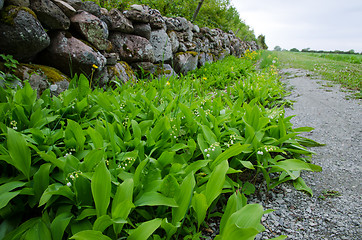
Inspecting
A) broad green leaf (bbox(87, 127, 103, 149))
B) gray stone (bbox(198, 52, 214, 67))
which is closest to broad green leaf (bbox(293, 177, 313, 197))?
broad green leaf (bbox(87, 127, 103, 149))

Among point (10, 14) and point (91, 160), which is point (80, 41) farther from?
point (91, 160)

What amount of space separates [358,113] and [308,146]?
1.80 m

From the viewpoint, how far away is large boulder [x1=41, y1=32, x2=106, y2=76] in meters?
2.98

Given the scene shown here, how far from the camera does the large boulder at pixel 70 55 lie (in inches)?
117

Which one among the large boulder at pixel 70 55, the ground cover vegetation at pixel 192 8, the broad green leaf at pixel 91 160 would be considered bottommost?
the broad green leaf at pixel 91 160

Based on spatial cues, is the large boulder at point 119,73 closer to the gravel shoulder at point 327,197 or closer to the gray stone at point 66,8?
the gray stone at point 66,8

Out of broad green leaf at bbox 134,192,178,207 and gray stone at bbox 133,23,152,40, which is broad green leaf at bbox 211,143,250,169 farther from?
gray stone at bbox 133,23,152,40

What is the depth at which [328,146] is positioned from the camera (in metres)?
2.46

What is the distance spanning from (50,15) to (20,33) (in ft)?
1.87

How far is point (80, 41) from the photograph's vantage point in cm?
322

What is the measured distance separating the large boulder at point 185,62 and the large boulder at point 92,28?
2.47 meters

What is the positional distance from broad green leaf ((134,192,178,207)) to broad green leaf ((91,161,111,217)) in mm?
193

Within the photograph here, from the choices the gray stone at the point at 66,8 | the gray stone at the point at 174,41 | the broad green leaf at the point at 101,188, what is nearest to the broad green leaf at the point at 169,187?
the broad green leaf at the point at 101,188

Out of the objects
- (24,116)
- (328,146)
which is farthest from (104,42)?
(328,146)
